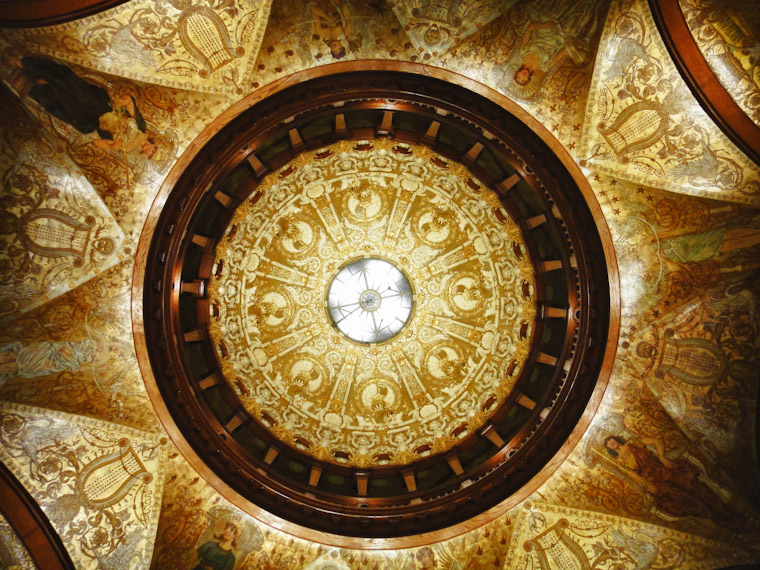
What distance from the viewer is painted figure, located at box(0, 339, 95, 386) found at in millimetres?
7914

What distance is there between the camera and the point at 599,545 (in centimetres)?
888

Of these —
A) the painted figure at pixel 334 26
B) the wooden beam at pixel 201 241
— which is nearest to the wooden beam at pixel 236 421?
the wooden beam at pixel 201 241

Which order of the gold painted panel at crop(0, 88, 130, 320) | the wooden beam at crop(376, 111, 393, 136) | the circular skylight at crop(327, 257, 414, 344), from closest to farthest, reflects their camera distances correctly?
the gold painted panel at crop(0, 88, 130, 320) → the wooden beam at crop(376, 111, 393, 136) → the circular skylight at crop(327, 257, 414, 344)

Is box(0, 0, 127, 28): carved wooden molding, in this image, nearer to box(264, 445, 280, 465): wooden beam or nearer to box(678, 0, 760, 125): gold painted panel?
box(678, 0, 760, 125): gold painted panel

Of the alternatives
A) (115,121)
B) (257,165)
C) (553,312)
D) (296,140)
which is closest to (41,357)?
(115,121)

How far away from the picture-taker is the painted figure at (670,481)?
849 cm

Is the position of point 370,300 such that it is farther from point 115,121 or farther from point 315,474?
point 115,121

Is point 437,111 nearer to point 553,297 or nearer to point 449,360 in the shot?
point 553,297

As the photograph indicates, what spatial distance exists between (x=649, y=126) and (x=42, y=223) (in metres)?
9.68

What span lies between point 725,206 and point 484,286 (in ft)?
15.2

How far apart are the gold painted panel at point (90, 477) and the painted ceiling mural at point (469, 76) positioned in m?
0.03

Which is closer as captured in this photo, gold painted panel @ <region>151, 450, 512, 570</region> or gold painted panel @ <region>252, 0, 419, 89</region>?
gold painted panel @ <region>252, 0, 419, 89</region>

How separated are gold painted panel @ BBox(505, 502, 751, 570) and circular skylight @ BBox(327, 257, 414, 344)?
15.8ft

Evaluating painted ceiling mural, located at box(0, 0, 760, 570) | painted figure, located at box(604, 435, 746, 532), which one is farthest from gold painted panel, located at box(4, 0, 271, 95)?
painted figure, located at box(604, 435, 746, 532)
